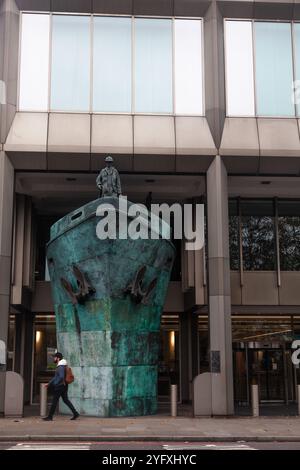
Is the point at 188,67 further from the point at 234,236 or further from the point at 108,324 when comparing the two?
the point at 108,324

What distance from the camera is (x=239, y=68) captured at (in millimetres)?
20969

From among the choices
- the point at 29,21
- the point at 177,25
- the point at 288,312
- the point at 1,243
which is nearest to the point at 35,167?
the point at 1,243

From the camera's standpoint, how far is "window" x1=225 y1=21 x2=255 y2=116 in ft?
67.7

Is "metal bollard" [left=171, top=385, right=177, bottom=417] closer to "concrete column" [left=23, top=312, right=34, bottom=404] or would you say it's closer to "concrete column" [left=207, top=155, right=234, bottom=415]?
"concrete column" [left=207, top=155, right=234, bottom=415]

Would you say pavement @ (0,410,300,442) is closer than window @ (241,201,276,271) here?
Yes

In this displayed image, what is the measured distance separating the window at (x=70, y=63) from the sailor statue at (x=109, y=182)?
3.02m

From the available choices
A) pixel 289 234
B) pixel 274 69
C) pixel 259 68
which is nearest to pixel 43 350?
pixel 289 234

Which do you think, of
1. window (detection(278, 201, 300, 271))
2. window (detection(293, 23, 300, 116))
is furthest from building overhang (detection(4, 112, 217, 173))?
window (detection(278, 201, 300, 271))

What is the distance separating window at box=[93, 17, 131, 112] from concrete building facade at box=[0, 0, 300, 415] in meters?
0.04

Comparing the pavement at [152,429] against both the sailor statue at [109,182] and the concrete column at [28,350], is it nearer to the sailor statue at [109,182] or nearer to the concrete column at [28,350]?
the sailor statue at [109,182]

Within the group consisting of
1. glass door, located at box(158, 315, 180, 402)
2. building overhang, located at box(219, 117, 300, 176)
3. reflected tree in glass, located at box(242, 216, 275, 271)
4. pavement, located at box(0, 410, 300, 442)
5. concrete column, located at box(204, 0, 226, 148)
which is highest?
concrete column, located at box(204, 0, 226, 148)
